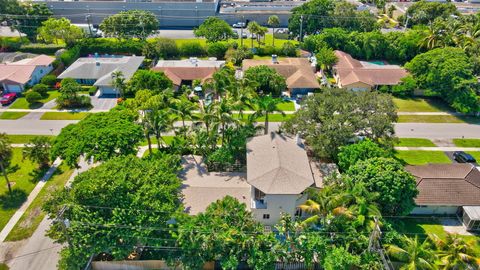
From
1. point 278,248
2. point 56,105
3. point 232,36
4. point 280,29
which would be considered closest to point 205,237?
point 278,248

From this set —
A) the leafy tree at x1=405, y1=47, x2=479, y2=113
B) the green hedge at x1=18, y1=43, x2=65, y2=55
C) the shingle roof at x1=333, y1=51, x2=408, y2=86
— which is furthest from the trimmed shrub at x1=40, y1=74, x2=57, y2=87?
the leafy tree at x1=405, y1=47, x2=479, y2=113

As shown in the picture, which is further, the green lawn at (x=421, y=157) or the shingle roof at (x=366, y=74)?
the shingle roof at (x=366, y=74)

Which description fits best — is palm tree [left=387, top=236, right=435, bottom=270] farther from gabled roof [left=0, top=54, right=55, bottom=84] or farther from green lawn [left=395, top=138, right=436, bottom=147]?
gabled roof [left=0, top=54, right=55, bottom=84]

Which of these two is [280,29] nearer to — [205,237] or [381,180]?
[381,180]

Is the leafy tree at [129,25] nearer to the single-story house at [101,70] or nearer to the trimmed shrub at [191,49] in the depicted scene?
the trimmed shrub at [191,49]

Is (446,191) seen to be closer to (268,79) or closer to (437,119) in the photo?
(437,119)

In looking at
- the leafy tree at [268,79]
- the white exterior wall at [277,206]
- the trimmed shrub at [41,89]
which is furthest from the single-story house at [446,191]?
the trimmed shrub at [41,89]
